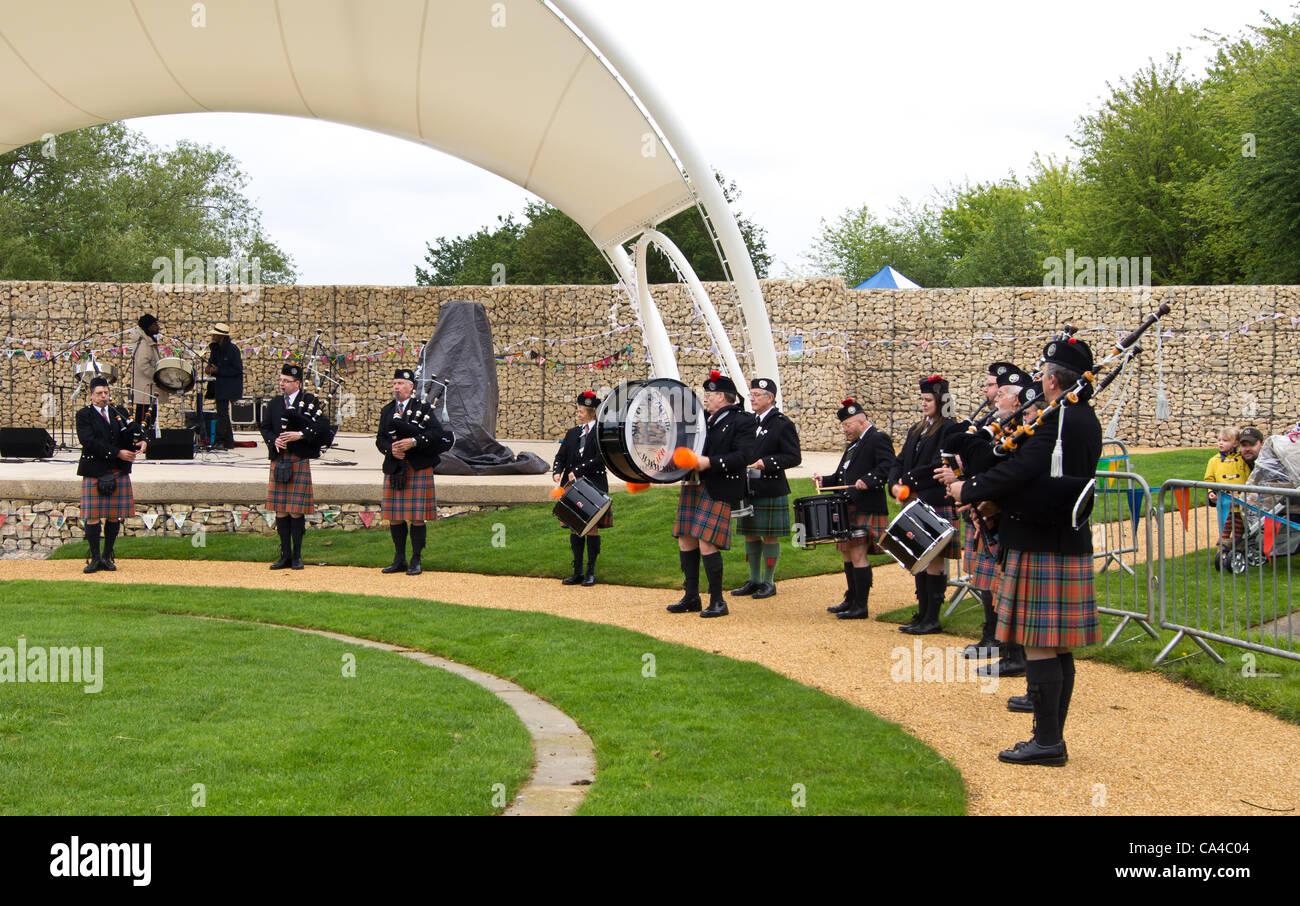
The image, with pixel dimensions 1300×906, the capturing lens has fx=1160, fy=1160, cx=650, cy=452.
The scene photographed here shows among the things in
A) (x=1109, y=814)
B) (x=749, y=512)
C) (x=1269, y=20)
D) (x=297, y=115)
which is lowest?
(x=1109, y=814)

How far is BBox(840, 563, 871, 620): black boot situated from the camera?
7.32 m

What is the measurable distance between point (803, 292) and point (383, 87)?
7338mm

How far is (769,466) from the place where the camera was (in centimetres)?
764

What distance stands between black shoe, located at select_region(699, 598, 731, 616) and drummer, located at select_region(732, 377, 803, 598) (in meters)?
0.68

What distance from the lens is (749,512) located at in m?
7.81

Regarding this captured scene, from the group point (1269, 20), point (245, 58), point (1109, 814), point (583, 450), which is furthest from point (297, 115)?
point (1269, 20)

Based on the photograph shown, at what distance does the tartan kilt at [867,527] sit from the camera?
7.25 metres

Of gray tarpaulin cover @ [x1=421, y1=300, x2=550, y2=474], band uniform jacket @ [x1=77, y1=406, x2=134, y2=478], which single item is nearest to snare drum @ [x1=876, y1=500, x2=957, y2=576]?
gray tarpaulin cover @ [x1=421, y1=300, x2=550, y2=474]

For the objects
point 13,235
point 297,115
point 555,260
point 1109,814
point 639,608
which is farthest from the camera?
point 555,260

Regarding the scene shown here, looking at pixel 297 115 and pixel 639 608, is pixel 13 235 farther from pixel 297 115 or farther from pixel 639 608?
pixel 639 608

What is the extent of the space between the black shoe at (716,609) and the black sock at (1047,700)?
3125mm

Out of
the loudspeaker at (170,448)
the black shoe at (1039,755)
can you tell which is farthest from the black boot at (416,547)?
the black shoe at (1039,755)

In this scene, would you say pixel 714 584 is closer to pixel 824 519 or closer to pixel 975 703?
pixel 824 519

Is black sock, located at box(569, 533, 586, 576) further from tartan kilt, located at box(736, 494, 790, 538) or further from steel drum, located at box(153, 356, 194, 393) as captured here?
steel drum, located at box(153, 356, 194, 393)
